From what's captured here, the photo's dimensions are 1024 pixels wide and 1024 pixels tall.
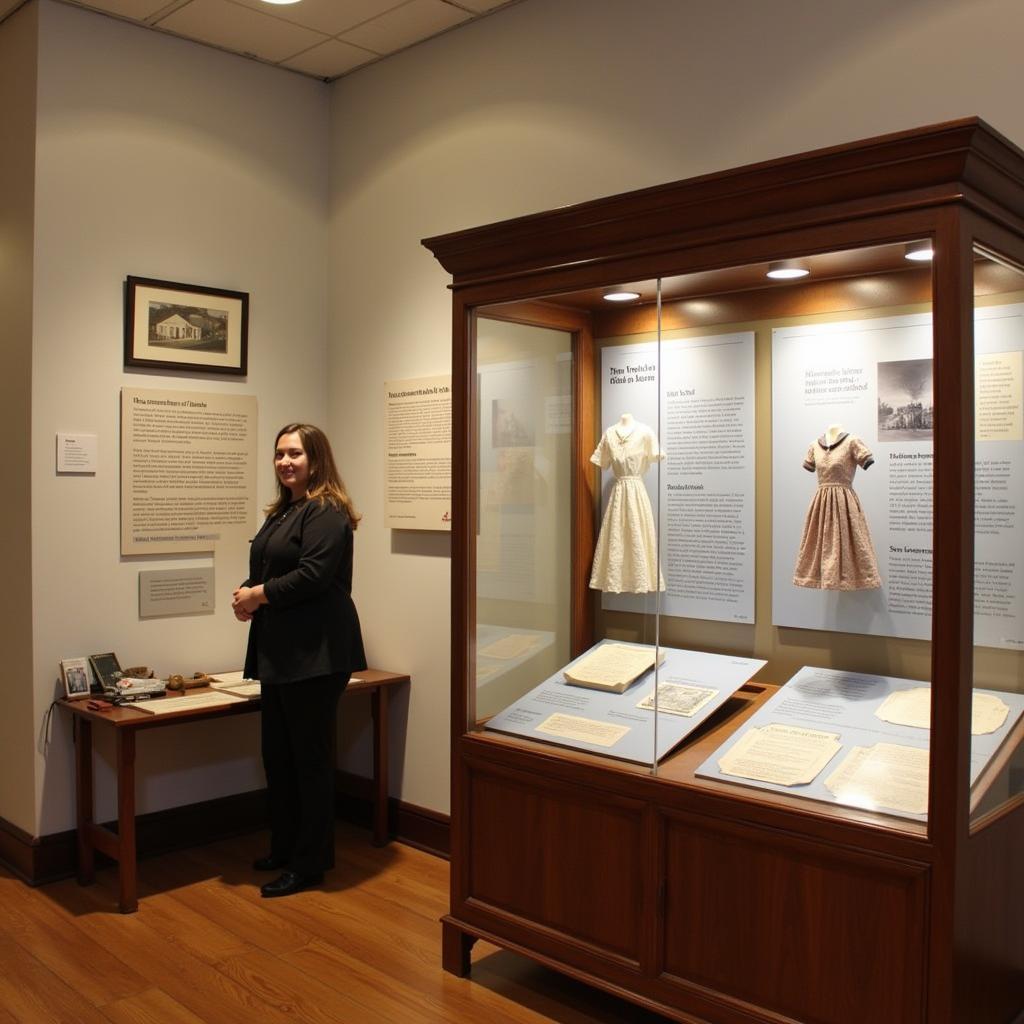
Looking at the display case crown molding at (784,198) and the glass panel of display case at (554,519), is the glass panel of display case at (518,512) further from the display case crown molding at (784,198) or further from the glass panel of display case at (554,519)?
the display case crown molding at (784,198)

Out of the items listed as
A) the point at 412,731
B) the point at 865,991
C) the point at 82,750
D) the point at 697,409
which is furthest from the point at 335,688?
the point at 865,991

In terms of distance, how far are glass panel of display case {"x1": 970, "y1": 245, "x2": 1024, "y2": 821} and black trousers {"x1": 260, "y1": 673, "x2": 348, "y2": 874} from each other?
211 cm

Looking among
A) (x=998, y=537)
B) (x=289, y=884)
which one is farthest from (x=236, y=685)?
(x=998, y=537)

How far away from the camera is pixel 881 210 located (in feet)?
7.16

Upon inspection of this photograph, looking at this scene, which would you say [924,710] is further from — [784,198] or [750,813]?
[784,198]

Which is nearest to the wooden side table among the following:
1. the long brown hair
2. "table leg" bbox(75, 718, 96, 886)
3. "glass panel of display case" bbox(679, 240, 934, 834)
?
"table leg" bbox(75, 718, 96, 886)

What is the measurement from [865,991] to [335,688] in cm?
202

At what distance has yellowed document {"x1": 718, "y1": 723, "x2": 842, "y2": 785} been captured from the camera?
242 centimetres

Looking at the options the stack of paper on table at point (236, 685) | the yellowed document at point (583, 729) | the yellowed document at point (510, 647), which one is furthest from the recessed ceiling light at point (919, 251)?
the stack of paper on table at point (236, 685)

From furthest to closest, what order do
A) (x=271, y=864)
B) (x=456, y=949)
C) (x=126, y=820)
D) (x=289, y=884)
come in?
(x=271, y=864) < (x=289, y=884) < (x=126, y=820) < (x=456, y=949)

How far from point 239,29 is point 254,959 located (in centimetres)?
331

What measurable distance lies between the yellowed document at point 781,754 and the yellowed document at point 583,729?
0.32 meters

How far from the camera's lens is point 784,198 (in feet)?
7.57

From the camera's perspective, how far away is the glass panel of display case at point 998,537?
2.24 meters
